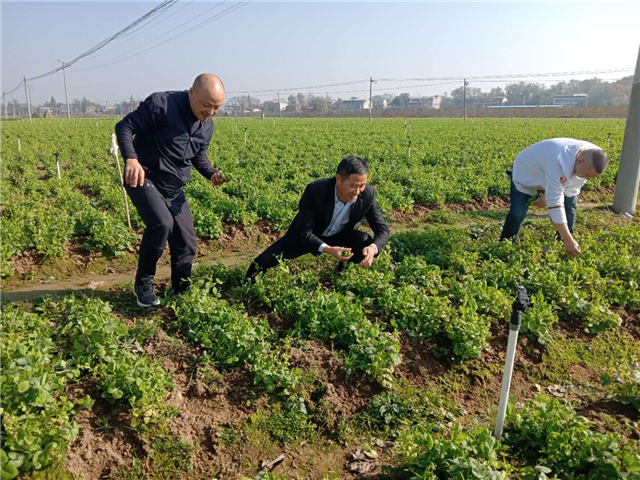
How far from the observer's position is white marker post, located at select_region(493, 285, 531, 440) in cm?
289

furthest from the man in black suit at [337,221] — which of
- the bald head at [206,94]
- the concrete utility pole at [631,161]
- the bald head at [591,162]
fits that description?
the concrete utility pole at [631,161]

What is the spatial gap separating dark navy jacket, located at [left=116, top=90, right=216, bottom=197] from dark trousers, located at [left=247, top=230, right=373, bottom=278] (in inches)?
45.1

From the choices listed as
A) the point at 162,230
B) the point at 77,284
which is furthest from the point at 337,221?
the point at 77,284

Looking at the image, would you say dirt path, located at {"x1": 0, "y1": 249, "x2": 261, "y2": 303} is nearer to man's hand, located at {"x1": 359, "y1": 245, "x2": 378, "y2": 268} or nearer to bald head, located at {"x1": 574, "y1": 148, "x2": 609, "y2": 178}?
man's hand, located at {"x1": 359, "y1": 245, "x2": 378, "y2": 268}

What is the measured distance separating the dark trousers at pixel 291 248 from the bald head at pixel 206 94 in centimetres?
156

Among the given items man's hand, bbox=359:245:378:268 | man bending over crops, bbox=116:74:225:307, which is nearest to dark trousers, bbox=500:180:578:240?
man's hand, bbox=359:245:378:268

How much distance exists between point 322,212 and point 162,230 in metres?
1.57

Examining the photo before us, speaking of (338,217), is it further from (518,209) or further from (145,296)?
(518,209)

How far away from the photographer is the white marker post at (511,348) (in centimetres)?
289

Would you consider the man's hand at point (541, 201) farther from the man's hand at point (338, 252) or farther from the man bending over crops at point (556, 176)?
the man's hand at point (338, 252)

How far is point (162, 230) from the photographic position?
4.30 m

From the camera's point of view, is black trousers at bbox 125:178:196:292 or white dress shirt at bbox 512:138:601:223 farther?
white dress shirt at bbox 512:138:601:223

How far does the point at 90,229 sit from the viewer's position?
6.75m

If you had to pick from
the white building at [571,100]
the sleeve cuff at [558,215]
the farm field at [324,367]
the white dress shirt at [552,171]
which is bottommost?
the farm field at [324,367]
